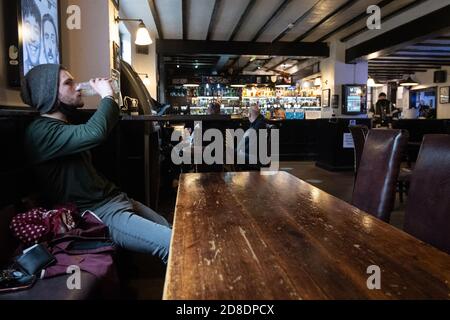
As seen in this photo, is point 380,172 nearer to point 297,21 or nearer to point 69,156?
point 69,156

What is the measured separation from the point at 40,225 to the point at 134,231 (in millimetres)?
407

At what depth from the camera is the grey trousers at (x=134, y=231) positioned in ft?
5.82

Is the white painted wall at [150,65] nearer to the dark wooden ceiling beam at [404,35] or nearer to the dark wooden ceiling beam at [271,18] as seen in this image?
the dark wooden ceiling beam at [271,18]

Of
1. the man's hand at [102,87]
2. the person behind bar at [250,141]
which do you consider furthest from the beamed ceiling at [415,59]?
the man's hand at [102,87]

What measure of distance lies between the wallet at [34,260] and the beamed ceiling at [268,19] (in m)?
5.12

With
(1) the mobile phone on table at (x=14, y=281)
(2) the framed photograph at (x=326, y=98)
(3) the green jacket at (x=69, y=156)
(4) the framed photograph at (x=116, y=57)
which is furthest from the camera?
(2) the framed photograph at (x=326, y=98)

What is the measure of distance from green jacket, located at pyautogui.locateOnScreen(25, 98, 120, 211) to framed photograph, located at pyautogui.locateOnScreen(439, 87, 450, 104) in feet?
42.8

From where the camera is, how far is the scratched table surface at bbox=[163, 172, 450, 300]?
802 mm

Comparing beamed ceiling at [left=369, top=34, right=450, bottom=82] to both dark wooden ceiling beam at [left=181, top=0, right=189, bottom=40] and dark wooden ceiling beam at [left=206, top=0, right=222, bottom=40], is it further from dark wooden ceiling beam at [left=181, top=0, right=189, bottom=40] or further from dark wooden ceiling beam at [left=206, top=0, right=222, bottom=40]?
dark wooden ceiling beam at [left=181, top=0, right=189, bottom=40]

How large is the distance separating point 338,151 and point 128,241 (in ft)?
23.9

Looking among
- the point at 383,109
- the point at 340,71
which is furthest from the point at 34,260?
the point at 383,109

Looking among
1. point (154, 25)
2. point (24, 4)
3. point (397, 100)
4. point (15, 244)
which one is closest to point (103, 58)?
point (24, 4)

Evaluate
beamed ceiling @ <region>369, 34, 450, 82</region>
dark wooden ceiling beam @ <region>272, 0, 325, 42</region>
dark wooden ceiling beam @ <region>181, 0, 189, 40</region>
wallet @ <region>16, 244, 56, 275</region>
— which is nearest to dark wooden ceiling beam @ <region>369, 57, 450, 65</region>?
beamed ceiling @ <region>369, 34, 450, 82</region>
